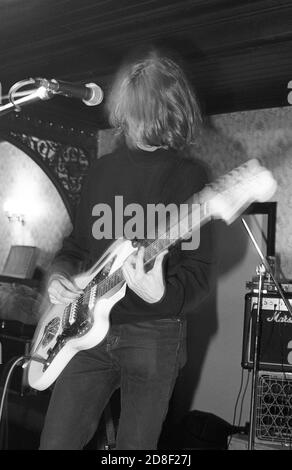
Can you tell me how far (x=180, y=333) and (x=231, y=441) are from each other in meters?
2.31

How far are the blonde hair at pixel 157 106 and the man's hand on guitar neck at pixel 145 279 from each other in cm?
34

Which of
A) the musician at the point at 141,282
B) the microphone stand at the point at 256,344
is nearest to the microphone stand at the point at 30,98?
the musician at the point at 141,282

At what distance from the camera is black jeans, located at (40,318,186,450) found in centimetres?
136

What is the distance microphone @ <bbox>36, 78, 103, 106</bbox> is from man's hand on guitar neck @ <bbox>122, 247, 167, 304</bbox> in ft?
1.39

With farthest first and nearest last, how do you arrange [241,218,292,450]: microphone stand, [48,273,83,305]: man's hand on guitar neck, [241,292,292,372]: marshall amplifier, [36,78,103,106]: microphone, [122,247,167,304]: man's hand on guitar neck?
[241,292,292,372]: marshall amplifier
[241,218,292,450]: microphone stand
[48,273,83,305]: man's hand on guitar neck
[36,78,103,106]: microphone
[122,247,167,304]: man's hand on guitar neck

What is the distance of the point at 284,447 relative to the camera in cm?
321

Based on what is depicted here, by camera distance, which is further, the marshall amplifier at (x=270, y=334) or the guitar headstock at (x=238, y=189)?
the marshall amplifier at (x=270, y=334)

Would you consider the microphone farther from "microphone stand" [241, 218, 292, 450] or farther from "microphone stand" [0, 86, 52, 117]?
"microphone stand" [241, 218, 292, 450]

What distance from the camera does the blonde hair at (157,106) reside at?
4.91 ft

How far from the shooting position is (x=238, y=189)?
1.49 metres

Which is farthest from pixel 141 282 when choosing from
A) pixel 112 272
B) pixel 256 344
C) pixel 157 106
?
pixel 256 344

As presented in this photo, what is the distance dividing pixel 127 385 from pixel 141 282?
266mm

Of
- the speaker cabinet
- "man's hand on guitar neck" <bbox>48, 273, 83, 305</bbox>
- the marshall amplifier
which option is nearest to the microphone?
"man's hand on guitar neck" <bbox>48, 273, 83, 305</bbox>

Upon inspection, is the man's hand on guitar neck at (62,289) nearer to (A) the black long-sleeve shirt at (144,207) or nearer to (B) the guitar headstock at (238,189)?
(A) the black long-sleeve shirt at (144,207)
